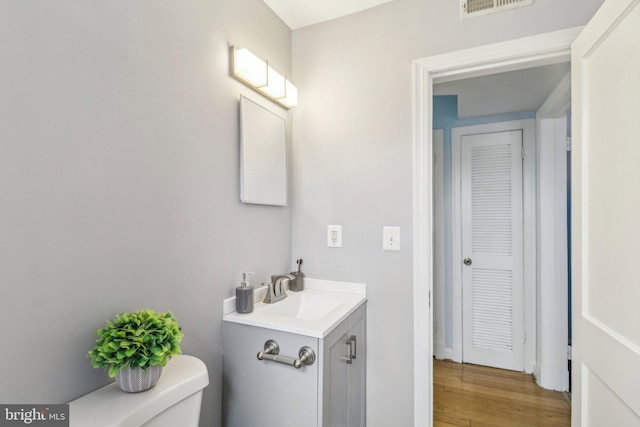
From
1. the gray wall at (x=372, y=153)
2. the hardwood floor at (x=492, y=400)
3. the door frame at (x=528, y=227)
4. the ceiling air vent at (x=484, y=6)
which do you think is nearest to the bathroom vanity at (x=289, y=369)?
the gray wall at (x=372, y=153)

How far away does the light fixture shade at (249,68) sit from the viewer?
139cm

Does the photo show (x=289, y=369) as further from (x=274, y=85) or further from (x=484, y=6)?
(x=484, y=6)

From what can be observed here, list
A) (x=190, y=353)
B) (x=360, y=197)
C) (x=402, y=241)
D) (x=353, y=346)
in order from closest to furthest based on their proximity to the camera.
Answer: (x=190, y=353) < (x=353, y=346) < (x=402, y=241) < (x=360, y=197)

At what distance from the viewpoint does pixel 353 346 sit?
4.85 feet

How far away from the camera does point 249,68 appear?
1440 mm

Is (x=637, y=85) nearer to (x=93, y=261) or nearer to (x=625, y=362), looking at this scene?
(x=625, y=362)

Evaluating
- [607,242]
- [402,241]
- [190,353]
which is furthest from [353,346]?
[607,242]

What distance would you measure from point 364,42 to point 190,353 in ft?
5.60

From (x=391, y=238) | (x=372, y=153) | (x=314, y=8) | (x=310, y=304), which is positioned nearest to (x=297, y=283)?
(x=310, y=304)

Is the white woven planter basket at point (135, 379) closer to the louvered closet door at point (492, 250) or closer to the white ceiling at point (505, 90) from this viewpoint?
the white ceiling at point (505, 90)

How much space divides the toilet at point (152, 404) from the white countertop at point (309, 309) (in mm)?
320

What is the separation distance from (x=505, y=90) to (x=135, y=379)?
8.74ft

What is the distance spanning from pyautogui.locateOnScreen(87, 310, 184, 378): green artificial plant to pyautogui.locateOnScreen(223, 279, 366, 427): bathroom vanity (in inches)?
16.9

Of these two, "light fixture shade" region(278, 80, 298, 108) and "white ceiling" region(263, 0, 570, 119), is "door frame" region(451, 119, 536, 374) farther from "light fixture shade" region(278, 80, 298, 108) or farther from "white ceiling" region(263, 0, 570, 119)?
"light fixture shade" region(278, 80, 298, 108)
